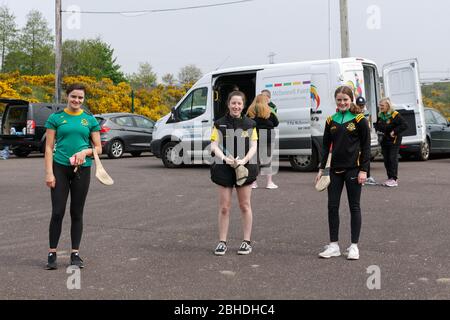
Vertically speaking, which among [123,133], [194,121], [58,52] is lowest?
[194,121]

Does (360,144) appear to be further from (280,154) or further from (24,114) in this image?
(24,114)

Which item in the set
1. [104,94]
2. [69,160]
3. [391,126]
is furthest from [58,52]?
[69,160]

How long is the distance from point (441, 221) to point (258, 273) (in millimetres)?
3391

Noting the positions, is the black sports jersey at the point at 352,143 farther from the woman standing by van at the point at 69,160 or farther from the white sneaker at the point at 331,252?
the woman standing by van at the point at 69,160

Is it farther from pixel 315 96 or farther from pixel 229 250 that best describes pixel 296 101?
pixel 229 250

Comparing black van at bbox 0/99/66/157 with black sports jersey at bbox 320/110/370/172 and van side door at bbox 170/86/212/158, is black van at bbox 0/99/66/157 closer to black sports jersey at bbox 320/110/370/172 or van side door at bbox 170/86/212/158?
van side door at bbox 170/86/212/158

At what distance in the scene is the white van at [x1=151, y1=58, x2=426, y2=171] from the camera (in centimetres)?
1334

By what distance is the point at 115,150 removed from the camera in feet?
66.5

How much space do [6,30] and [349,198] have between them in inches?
3174

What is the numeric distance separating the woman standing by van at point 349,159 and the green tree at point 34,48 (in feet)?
267

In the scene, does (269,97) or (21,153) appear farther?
(21,153)

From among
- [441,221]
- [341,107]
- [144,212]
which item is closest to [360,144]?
[341,107]

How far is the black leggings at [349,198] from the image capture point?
231 inches

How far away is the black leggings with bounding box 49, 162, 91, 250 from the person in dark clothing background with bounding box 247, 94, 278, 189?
4849 mm
